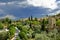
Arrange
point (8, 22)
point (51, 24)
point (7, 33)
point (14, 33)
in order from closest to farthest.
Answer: point (7, 33) → point (14, 33) → point (51, 24) → point (8, 22)

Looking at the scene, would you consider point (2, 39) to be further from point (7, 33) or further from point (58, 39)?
point (58, 39)

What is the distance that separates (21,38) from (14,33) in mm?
2960

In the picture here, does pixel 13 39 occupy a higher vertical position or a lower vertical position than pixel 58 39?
lower

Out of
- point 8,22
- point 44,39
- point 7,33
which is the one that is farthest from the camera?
point 8,22

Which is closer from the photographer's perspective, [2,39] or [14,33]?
[2,39]

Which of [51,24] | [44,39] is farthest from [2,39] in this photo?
[44,39]

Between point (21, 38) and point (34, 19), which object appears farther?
point (34, 19)

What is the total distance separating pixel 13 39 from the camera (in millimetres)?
21859

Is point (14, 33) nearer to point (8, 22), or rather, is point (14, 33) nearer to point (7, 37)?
point (7, 37)

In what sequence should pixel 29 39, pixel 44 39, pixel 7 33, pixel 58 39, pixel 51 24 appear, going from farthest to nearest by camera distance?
pixel 51 24
pixel 7 33
pixel 29 39
pixel 44 39
pixel 58 39

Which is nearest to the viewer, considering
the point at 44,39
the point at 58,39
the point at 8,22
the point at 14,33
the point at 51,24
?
the point at 58,39

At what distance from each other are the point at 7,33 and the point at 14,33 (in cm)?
184

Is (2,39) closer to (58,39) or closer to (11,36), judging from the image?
(11,36)

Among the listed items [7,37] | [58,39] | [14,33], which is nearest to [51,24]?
[14,33]
